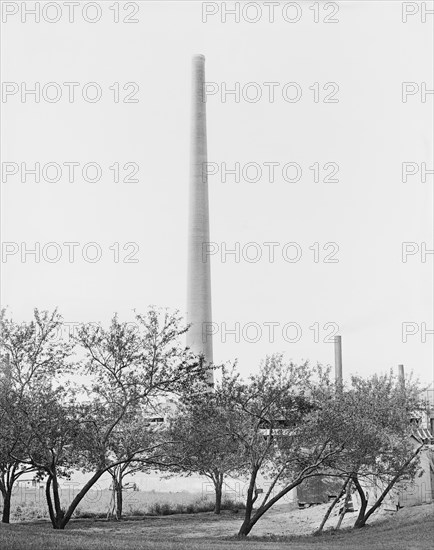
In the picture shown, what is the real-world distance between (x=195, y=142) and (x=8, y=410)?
38.3m

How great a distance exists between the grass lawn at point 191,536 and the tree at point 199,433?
2863mm

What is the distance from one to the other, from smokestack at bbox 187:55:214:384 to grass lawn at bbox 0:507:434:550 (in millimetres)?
19012

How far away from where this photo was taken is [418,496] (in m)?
36.7

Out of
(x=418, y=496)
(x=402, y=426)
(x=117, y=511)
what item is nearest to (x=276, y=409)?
(x=402, y=426)

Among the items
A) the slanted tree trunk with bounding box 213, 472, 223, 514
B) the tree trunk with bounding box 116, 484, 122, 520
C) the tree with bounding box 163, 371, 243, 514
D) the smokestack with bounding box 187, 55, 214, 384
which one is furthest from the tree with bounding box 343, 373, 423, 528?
the smokestack with bounding box 187, 55, 214, 384

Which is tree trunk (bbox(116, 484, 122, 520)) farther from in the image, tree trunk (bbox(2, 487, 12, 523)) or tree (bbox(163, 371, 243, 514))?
tree (bbox(163, 371, 243, 514))

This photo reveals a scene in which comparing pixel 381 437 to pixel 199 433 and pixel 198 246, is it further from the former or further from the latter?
pixel 198 246

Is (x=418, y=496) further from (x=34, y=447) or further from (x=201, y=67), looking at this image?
(x=201, y=67)

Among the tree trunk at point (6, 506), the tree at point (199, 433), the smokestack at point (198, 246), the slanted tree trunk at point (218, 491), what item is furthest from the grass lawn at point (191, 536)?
the smokestack at point (198, 246)

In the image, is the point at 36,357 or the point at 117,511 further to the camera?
the point at 117,511

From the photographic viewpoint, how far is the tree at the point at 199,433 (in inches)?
1120

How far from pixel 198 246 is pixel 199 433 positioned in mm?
33217

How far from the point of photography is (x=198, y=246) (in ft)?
199

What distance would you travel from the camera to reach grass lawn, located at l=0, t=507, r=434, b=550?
63.5 ft
